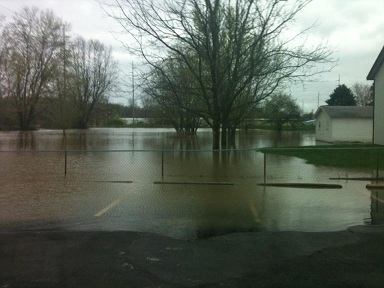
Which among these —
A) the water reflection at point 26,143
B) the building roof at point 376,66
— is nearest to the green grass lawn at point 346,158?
the building roof at point 376,66

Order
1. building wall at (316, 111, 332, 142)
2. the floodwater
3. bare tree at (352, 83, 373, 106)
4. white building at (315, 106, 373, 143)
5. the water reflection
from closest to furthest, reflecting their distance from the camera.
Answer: the floodwater, the water reflection, white building at (315, 106, 373, 143), building wall at (316, 111, 332, 142), bare tree at (352, 83, 373, 106)

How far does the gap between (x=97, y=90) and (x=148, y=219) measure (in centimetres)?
8372

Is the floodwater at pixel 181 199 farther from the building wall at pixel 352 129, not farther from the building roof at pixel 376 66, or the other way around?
the building wall at pixel 352 129

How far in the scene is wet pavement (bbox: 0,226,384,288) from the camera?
5156 millimetres

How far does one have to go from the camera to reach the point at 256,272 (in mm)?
5414

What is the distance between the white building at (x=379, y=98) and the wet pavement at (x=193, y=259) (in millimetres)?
22967

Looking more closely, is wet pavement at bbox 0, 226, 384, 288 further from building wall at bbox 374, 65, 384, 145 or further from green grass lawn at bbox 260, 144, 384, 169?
building wall at bbox 374, 65, 384, 145

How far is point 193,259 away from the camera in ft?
19.7

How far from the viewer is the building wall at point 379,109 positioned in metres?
28.6

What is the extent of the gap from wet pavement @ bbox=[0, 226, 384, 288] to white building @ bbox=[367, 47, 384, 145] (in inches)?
904

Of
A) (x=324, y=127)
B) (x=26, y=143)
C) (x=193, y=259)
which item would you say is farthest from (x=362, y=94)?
(x=193, y=259)

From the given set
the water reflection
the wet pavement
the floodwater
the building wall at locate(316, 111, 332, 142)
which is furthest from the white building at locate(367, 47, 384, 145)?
the wet pavement

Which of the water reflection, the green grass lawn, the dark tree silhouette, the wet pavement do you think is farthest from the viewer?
the dark tree silhouette

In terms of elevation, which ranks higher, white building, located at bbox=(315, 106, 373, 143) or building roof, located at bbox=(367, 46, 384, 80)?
building roof, located at bbox=(367, 46, 384, 80)
